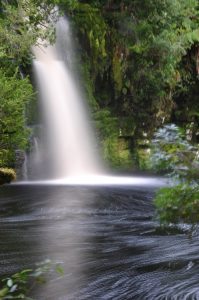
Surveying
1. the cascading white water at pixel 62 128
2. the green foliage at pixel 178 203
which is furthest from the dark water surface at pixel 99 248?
the cascading white water at pixel 62 128

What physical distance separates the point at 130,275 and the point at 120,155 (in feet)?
Result: 41.2

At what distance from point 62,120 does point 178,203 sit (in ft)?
43.8

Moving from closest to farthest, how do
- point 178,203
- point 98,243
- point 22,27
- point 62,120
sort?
1. point 178,203
2. point 98,243
3. point 22,27
4. point 62,120

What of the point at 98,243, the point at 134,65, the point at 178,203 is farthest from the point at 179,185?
the point at 134,65

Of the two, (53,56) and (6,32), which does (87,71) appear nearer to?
(53,56)

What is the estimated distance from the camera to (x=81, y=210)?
345 inches

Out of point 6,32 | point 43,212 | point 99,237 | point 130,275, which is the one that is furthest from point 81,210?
point 6,32

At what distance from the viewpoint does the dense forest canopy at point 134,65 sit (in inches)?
628

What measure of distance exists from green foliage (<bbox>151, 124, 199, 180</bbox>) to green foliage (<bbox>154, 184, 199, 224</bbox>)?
91mm

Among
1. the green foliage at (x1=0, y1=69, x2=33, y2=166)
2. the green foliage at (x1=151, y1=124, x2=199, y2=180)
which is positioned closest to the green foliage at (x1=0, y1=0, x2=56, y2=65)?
the green foliage at (x1=0, y1=69, x2=33, y2=166)

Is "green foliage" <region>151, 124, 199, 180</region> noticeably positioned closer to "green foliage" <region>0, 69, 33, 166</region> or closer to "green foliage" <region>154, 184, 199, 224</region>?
"green foliage" <region>154, 184, 199, 224</region>

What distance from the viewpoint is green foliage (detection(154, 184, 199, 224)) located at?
2918mm

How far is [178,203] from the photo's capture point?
9.59ft

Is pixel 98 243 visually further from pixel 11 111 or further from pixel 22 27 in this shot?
pixel 22 27
